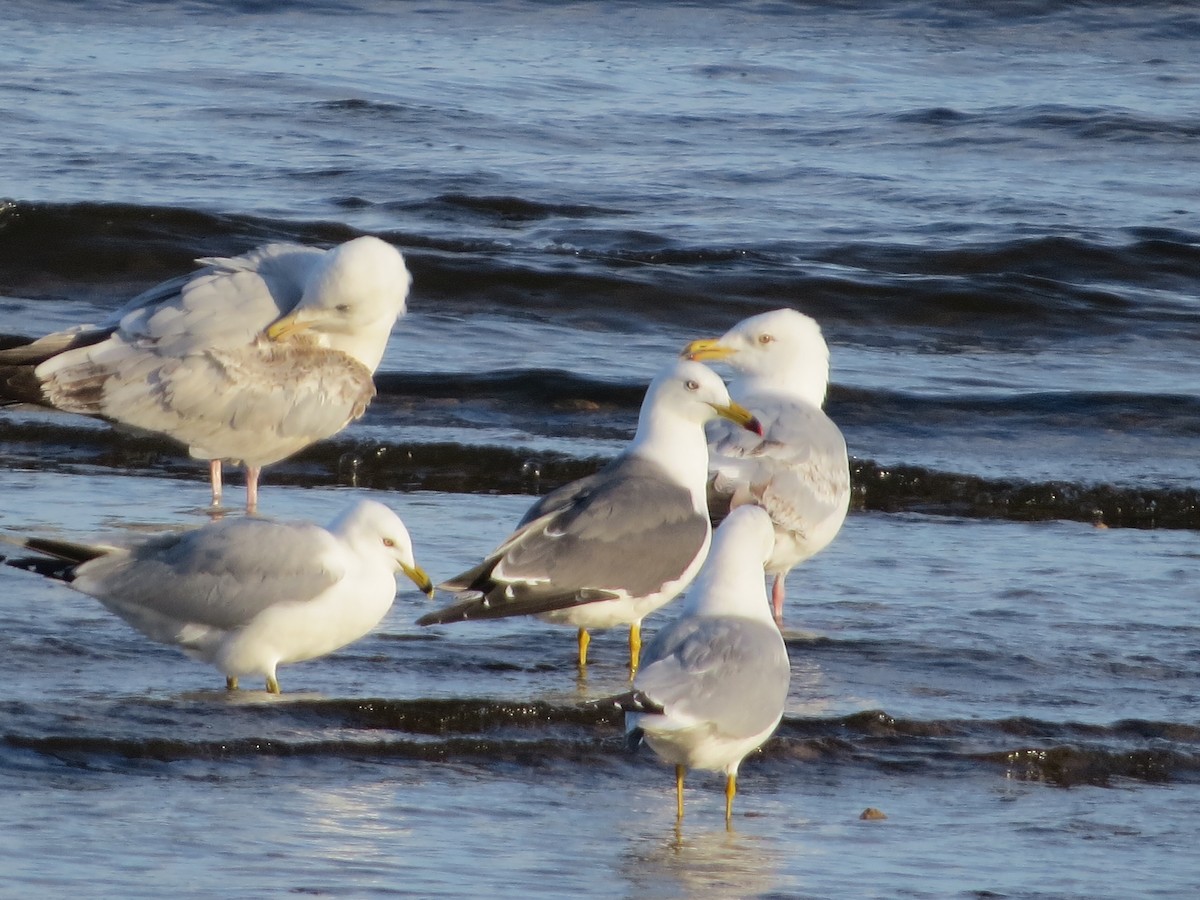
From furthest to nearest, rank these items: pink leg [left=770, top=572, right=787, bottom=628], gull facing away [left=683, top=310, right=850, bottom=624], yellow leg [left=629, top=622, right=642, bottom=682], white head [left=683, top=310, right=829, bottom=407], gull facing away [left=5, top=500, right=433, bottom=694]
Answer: white head [left=683, top=310, right=829, bottom=407] → pink leg [left=770, top=572, right=787, bottom=628] → gull facing away [left=683, top=310, right=850, bottom=624] → yellow leg [left=629, top=622, right=642, bottom=682] → gull facing away [left=5, top=500, right=433, bottom=694]

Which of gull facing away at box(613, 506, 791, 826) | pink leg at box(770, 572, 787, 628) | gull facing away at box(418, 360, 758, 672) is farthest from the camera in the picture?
pink leg at box(770, 572, 787, 628)

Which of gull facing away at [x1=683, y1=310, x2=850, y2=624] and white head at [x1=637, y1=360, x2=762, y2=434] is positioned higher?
white head at [x1=637, y1=360, x2=762, y2=434]

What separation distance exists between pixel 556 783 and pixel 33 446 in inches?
188

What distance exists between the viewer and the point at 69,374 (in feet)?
25.6

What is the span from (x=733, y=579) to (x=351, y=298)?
10.9 ft

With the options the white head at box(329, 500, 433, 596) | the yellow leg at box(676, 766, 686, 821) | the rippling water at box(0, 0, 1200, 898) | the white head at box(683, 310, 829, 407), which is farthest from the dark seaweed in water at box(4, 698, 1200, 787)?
the white head at box(683, 310, 829, 407)

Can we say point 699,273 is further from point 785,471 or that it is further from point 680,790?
point 680,790

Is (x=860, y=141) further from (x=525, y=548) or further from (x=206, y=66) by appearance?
(x=525, y=548)

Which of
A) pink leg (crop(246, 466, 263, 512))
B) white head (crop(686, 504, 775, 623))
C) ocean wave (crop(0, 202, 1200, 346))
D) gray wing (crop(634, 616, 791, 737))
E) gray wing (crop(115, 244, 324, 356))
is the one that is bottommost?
pink leg (crop(246, 466, 263, 512))

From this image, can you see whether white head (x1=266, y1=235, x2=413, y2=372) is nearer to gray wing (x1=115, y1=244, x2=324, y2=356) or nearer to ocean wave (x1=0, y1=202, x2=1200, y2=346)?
gray wing (x1=115, y1=244, x2=324, y2=356)

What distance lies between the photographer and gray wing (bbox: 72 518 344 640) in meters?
5.21

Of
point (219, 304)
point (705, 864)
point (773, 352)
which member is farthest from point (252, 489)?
point (705, 864)

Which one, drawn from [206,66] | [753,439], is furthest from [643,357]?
[206,66]

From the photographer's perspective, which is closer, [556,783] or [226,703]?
[556,783]
